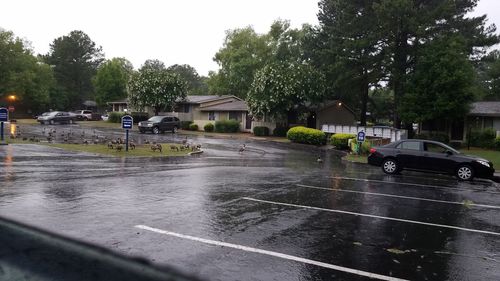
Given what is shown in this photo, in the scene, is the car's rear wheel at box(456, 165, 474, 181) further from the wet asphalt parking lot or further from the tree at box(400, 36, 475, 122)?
the tree at box(400, 36, 475, 122)

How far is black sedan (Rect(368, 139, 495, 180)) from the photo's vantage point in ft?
55.5

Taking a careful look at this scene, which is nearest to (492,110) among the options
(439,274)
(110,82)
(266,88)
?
(266,88)

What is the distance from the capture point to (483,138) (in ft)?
113

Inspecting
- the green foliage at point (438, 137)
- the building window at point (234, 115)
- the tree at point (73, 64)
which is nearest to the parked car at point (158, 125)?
the building window at point (234, 115)

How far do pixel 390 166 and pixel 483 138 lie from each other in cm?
2052

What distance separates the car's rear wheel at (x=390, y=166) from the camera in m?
18.1

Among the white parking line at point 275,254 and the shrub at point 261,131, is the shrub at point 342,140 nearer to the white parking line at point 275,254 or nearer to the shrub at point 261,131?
the shrub at point 261,131

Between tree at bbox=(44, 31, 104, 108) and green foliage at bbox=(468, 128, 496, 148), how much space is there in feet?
224

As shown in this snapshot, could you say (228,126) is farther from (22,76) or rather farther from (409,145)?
(22,76)

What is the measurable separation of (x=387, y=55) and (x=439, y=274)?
34.0 metres

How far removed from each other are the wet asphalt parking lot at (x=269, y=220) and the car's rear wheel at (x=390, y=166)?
2.74 metres

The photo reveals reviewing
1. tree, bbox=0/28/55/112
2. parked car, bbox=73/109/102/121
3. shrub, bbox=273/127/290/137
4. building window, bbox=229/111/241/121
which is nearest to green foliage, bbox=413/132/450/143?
shrub, bbox=273/127/290/137

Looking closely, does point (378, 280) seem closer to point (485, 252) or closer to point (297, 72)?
point (485, 252)

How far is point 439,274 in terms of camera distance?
18.8 ft
